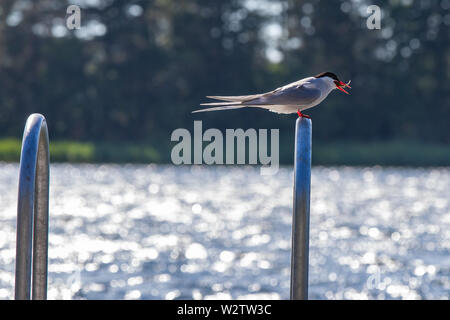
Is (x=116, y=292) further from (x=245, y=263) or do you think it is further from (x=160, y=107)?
(x=160, y=107)

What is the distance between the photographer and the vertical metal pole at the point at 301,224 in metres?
2.71

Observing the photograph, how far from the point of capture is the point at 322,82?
3.83 metres

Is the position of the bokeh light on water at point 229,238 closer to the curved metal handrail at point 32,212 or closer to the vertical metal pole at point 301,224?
the curved metal handrail at point 32,212

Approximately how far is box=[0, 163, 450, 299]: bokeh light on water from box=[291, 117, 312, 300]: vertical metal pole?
48.9 feet

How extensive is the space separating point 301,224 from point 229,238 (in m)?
24.9

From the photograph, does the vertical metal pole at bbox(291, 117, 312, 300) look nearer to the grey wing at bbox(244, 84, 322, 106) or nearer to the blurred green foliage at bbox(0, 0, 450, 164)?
the grey wing at bbox(244, 84, 322, 106)

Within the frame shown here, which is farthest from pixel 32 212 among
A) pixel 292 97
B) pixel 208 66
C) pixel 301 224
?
pixel 208 66

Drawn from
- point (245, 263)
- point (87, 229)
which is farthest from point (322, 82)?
point (87, 229)

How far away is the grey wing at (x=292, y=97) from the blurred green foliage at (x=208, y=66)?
5909cm

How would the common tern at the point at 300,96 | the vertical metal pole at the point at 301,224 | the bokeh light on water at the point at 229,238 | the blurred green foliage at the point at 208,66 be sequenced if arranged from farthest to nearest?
the blurred green foliage at the point at 208,66, the bokeh light on water at the point at 229,238, the common tern at the point at 300,96, the vertical metal pole at the point at 301,224

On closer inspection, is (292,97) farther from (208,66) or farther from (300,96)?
(208,66)

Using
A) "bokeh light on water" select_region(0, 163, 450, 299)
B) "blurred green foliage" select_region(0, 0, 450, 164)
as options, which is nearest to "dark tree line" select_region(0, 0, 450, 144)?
"blurred green foliage" select_region(0, 0, 450, 164)

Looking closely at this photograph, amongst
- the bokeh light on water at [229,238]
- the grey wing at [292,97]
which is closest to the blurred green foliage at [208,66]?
the bokeh light on water at [229,238]
